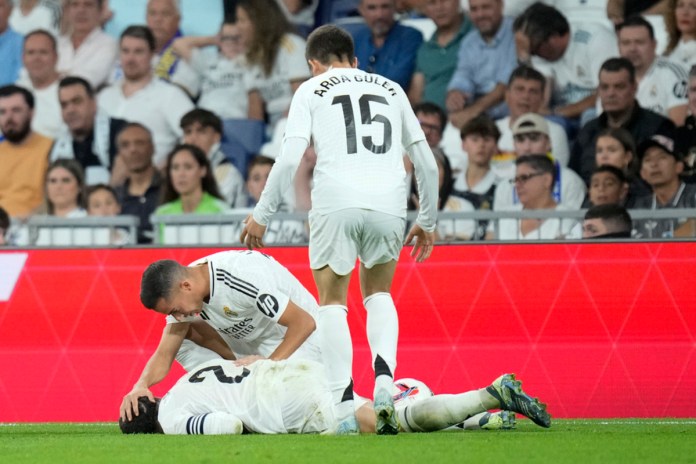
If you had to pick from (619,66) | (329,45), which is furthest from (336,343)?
(619,66)

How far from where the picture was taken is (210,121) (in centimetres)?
1134

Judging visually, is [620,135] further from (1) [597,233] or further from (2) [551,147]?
(1) [597,233]

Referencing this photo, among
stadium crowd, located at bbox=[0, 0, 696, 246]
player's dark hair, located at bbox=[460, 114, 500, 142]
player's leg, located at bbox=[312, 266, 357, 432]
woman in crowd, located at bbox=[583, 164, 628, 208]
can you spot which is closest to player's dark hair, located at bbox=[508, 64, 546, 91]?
stadium crowd, located at bbox=[0, 0, 696, 246]

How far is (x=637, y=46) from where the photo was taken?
10.7 meters

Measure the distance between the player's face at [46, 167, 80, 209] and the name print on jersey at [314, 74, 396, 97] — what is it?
20.3ft

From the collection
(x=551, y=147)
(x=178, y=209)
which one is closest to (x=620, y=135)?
(x=551, y=147)

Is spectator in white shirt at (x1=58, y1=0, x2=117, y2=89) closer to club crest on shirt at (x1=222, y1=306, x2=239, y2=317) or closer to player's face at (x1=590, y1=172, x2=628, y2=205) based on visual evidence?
player's face at (x1=590, y1=172, x2=628, y2=205)

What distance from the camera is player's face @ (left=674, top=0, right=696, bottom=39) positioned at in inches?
421

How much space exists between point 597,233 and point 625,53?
2.17 meters

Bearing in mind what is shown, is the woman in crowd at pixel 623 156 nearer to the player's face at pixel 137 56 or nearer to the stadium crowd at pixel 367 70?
the stadium crowd at pixel 367 70

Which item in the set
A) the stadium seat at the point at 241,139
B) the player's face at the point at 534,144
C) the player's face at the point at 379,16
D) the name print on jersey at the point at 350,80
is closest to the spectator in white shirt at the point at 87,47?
the stadium seat at the point at 241,139

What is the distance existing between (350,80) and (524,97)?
16.6 ft

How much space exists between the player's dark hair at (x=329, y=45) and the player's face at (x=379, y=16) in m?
5.22

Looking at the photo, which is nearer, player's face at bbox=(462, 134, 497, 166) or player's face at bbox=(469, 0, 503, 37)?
player's face at bbox=(462, 134, 497, 166)
